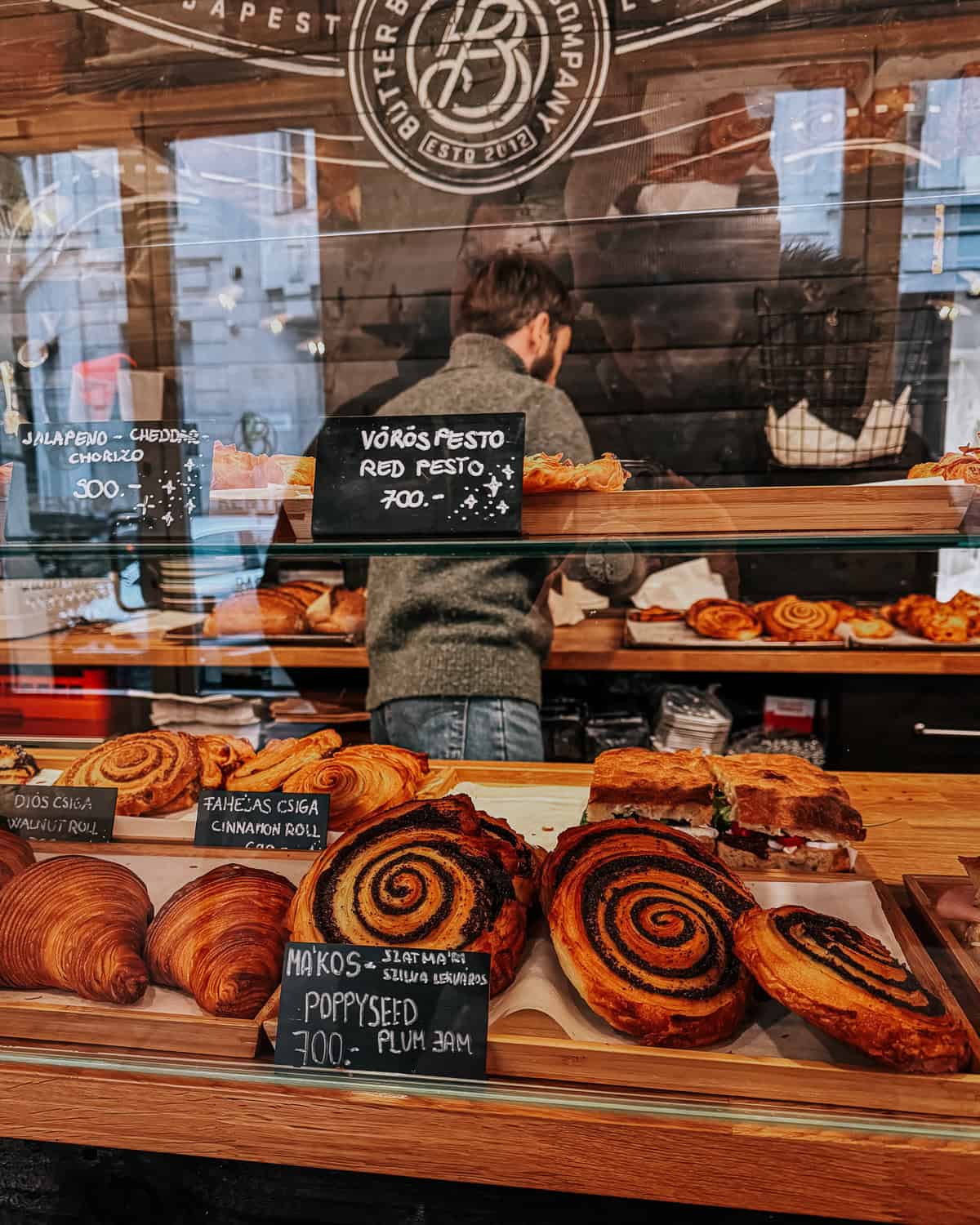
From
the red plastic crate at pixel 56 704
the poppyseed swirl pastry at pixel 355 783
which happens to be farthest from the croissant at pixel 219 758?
the red plastic crate at pixel 56 704

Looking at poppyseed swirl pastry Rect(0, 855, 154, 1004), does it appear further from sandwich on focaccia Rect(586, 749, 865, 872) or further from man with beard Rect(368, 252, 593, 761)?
man with beard Rect(368, 252, 593, 761)

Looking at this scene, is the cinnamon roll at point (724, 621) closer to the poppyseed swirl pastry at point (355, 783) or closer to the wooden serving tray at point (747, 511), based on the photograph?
the poppyseed swirl pastry at point (355, 783)

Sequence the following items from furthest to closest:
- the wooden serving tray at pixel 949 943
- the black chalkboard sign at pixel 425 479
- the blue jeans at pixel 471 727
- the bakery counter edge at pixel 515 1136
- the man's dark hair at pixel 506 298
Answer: the man's dark hair at pixel 506 298, the blue jeans at pixel 471 727, the black chalkboard sign at pixel 425 479, the wooden serving tray at pixel 949 943, the bakery counter edge at pixel 515 1136

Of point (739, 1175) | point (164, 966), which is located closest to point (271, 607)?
point (164, 966)

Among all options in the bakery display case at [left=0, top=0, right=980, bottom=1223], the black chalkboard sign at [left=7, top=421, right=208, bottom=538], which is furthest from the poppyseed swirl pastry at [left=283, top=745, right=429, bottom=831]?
the black chalkboard sign at [left=7, top=421, right=208, bottom=538]

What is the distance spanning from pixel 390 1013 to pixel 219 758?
2.04ft

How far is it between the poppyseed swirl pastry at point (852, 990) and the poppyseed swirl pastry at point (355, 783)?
53 centimetres

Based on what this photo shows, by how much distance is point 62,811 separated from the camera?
1.30 m

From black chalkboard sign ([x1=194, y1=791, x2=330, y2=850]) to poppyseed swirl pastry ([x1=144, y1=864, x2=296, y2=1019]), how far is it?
0.12 meters

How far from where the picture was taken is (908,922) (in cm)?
109

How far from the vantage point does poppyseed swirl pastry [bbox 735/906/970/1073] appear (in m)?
0.84

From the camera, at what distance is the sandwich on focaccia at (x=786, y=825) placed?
3.99ft

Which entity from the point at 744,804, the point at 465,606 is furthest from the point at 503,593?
the point at 744,804

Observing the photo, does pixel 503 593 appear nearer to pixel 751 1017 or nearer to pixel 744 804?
pixel 744 804
